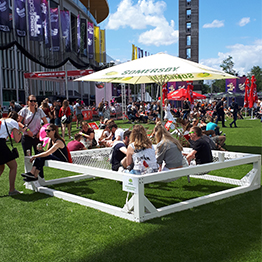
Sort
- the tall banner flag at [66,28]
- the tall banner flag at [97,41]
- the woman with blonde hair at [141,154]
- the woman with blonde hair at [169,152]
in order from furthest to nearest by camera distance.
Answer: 1. the tall banner flag at [97,41]
2. the tall banner flag at [66,28]
3. the woman with blonde hair at [169,152]
4. the woman with blonde hair at [141,154]

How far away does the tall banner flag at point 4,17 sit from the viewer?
708 inches

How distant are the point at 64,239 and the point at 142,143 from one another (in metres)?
2.01

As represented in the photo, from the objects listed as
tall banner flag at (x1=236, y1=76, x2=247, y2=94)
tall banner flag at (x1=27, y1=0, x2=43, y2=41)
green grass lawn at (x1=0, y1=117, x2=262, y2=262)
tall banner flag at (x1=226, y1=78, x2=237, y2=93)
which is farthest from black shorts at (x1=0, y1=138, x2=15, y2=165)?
tall banner flag at (x1=236, y1=76, x2=247, y2=94)

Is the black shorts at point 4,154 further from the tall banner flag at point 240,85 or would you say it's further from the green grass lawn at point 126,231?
the tall banner flag at point 240,85

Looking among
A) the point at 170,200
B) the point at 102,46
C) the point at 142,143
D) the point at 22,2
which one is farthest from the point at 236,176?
the point at 102,46

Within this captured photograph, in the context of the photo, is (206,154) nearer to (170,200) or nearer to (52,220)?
(170,200)

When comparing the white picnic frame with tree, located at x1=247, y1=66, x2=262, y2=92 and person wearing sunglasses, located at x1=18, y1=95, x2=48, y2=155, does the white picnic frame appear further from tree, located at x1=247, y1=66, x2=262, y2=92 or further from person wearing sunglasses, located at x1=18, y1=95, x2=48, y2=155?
tree, located at x1=247, y1=66, x2=262, y2=92

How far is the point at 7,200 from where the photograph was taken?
5848 millimetres

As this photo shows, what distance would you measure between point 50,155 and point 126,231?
2787 millimetres

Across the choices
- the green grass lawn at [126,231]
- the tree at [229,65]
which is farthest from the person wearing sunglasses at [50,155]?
the tree at [229,65]

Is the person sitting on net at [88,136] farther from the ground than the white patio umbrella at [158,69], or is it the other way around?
the white patio umbrella at [158,69]

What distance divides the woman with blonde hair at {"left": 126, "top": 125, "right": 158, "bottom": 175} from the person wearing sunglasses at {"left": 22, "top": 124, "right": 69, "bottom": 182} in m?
1.70

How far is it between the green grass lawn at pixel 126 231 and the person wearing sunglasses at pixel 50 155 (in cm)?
42

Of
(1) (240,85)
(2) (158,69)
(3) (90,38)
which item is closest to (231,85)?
(1) (240,85)
